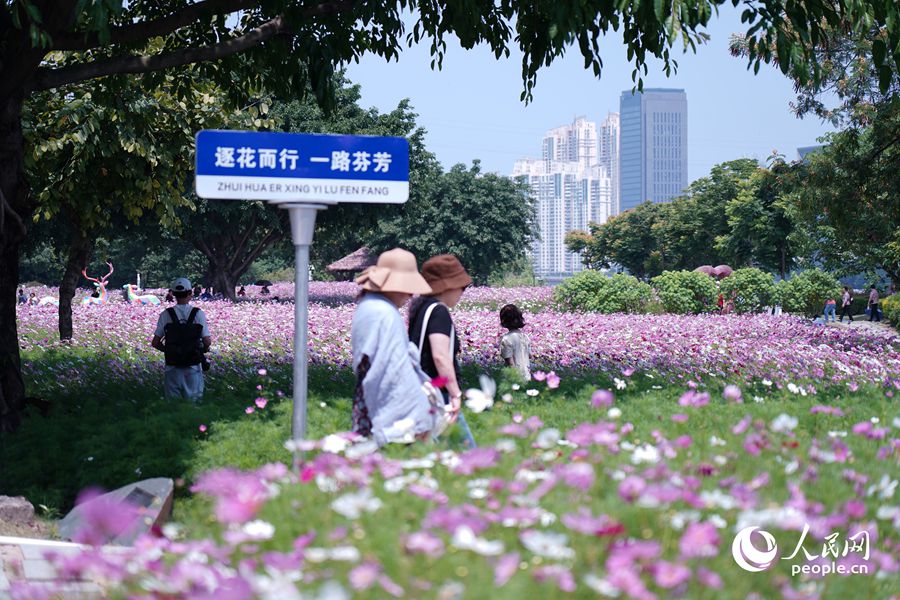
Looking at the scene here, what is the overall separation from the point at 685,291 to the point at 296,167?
2637cm

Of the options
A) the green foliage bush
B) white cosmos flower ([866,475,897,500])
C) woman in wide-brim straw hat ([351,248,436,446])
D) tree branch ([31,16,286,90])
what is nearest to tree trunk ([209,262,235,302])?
the green foliage bush

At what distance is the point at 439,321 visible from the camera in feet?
17.6

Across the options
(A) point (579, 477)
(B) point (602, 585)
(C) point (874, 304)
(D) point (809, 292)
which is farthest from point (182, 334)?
(C) point (874, 304)

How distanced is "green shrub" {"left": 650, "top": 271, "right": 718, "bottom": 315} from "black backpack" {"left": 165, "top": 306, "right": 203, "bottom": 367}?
22076 mm

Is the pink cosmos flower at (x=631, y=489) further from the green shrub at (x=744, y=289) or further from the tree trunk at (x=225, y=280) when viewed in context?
the tree trunk at (x=225, y=280)

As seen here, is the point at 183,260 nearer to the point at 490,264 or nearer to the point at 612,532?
the point at 490,264

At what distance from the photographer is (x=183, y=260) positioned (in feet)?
247

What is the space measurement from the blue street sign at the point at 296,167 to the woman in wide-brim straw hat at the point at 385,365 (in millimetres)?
397

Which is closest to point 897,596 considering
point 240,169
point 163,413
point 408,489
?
point 408,489

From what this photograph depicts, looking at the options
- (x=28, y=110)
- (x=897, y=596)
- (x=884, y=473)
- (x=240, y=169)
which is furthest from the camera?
(x=28, y=110)

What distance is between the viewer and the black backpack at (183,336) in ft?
29.2

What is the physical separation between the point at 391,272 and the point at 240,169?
2.93ft

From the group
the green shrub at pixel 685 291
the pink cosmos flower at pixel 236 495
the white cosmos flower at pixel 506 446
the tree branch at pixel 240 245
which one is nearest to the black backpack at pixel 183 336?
the white cosmos flower at pixel 506 446

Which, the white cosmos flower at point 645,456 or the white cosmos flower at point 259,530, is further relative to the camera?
the white cosmos flower at point 645,456
